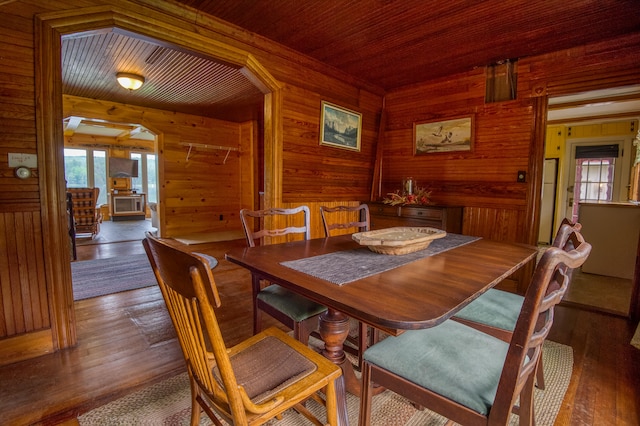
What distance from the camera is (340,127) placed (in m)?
3.60

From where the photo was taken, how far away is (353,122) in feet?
12.3

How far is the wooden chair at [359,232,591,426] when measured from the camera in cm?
75

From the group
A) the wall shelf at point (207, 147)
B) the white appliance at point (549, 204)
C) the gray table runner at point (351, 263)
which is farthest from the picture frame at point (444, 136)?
the wall shelf at point (207, 147)

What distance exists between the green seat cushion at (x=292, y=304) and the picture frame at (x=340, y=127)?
7.25ft

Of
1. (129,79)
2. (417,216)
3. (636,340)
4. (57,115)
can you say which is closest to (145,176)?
(129,79)

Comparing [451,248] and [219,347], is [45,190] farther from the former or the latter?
[451,248]

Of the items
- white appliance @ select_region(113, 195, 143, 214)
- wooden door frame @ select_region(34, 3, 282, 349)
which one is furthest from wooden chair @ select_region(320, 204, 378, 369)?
white appliance @ select_region(113, 195, 143, 214)

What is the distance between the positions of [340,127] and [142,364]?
294cm

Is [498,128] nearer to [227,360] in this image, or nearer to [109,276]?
[227,360]

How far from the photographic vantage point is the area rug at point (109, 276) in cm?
303

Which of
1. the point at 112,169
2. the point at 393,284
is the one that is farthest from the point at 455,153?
the point at 112,169

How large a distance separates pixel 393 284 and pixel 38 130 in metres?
2.22

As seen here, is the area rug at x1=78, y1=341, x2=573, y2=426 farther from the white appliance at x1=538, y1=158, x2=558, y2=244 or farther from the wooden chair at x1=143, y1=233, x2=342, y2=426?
the white appliance at x1=538, y1=158, x2=558, y2=244

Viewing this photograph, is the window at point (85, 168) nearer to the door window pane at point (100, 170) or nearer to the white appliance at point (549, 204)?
the door window pane at point (100, 170)
